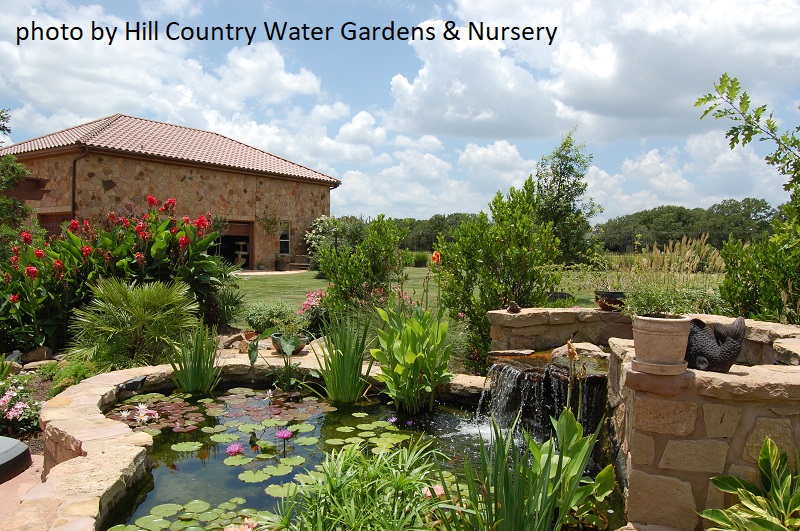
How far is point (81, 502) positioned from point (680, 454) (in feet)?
8.99

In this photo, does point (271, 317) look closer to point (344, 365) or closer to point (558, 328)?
point (344, 365)

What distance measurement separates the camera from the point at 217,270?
25.7 feet

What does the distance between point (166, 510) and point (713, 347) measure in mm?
2886

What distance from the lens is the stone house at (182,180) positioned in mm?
16031

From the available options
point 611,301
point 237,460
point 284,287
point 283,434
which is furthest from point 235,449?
point 284,287

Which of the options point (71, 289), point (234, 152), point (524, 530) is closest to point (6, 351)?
point (71, 289)

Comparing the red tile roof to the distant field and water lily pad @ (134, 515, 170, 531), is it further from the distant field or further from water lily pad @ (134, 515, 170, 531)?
water lily pad @ (134, 515, 170, 531)

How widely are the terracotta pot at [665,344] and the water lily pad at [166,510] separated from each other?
2412 mm

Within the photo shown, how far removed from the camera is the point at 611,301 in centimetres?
629

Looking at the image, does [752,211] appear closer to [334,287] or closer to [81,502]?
[334,287]

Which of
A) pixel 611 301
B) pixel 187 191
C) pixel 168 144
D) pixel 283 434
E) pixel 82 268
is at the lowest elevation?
pixel 283 434

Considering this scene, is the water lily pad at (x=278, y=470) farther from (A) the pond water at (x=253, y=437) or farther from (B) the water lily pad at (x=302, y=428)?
(B) the water lily pad at (x=302, y=428)

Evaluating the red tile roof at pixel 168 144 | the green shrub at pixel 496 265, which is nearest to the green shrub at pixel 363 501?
the green shrub at pixel 496 265

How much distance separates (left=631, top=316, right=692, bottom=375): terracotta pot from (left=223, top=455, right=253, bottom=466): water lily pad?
239 cm
